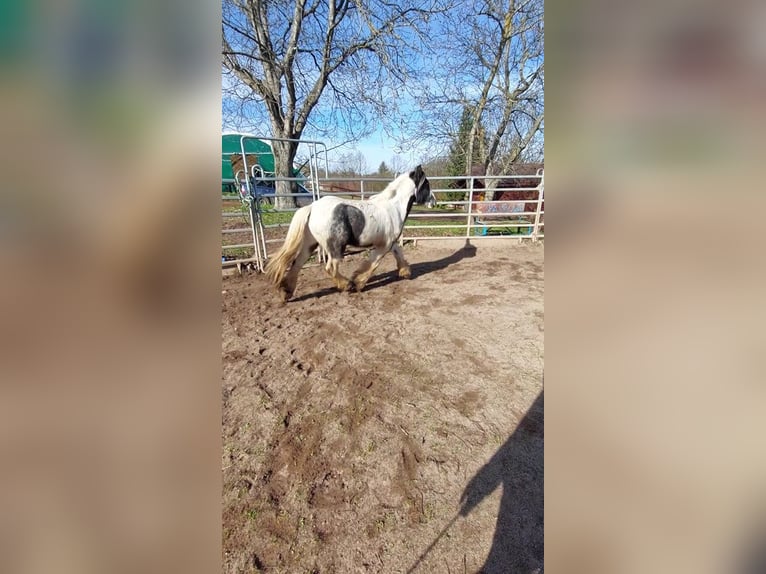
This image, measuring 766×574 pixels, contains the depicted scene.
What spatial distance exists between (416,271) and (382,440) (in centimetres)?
376

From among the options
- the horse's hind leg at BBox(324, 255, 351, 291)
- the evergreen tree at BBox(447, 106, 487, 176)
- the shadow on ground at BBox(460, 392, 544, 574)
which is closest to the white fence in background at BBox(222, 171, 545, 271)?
the evergreen tree at BBox(447, 106, 487, 176)

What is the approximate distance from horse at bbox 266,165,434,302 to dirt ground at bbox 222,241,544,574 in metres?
0.50

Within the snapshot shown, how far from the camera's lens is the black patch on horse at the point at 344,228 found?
3.62 meters

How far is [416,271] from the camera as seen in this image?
5.42 meters

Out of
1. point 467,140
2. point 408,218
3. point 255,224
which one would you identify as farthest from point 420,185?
point 467,140

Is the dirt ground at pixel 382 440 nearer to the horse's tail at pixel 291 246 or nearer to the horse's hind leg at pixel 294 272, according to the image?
the horse's hind leg at pixel 294 272

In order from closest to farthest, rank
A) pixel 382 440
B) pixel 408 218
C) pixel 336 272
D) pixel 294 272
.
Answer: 1. pixel 382 440
2. pixel 294 272
3. pixel 336 272
4. pixel 408 218

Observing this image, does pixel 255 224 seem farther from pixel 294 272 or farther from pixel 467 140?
pixel 467 140

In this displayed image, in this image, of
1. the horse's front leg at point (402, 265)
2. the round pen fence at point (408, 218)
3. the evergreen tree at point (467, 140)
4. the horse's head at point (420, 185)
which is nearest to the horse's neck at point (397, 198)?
the horse's head at point (420, 185)

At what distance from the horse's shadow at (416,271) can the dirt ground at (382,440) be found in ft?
1.78
